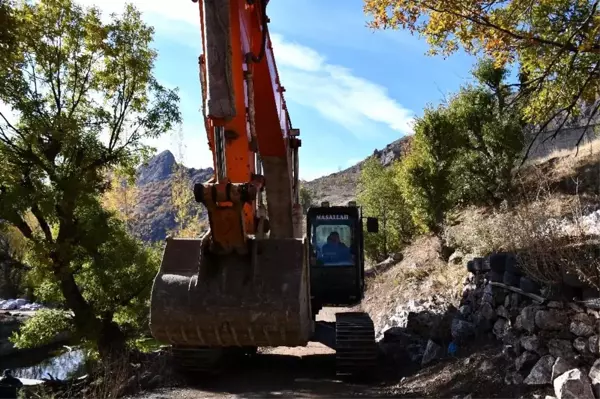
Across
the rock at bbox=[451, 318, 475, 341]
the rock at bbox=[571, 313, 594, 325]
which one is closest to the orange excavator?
the rock at bbox=[571, 313, 594, 325]

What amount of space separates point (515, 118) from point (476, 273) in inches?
379

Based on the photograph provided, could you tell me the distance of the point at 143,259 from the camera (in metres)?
13.5

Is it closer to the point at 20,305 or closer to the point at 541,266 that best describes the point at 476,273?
the point at 541,266

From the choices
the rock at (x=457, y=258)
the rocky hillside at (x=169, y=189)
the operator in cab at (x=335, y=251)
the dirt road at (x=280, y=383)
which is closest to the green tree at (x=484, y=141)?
the rock at (x=457, y=258)

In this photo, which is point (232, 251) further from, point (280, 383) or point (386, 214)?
point (386, 214)

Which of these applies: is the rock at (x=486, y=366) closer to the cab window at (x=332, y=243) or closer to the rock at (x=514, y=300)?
the rock at (x=514, y=300)

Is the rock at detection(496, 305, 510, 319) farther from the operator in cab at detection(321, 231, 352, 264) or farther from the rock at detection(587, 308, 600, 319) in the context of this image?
the operator in cab at detection(321, 231, 352, 264)

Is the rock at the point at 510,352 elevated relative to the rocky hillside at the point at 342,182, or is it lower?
lower

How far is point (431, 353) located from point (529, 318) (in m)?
2.92

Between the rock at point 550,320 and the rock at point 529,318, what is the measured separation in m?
0.12

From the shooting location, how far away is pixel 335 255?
38.9 feet

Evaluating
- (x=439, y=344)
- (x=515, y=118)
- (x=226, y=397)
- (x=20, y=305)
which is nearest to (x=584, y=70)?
(x=439, y=344)

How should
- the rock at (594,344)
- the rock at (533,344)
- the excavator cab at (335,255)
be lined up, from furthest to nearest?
the excavator cab at (335,255), the rock at (533,344), the rock at (594,344)

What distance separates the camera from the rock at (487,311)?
26.6 feet
